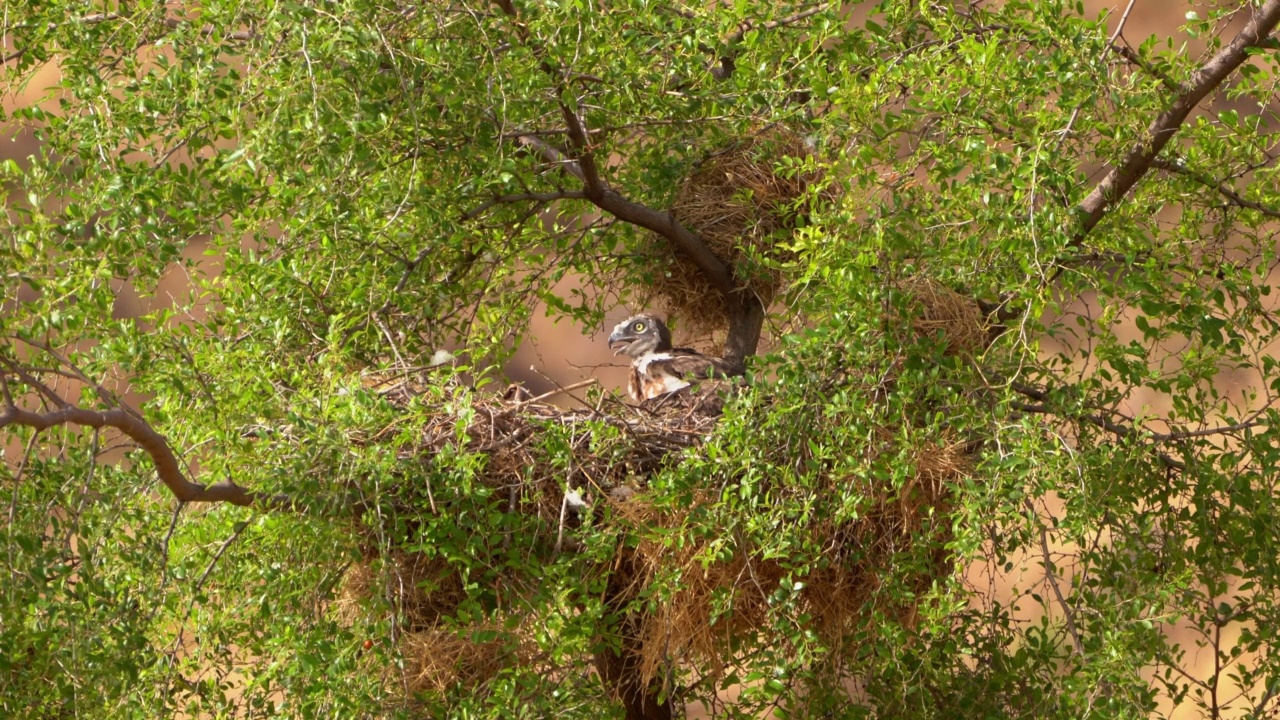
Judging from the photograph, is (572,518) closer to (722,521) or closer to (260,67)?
(722,521)

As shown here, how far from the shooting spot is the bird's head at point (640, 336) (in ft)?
11.5

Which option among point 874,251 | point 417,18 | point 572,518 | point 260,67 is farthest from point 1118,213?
point 260,67

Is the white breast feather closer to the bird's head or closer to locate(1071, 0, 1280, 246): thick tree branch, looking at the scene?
the bird's head

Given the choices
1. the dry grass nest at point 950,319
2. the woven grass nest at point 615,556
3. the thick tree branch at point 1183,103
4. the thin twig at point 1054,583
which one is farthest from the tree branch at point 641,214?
the thin twig at point 1054,583

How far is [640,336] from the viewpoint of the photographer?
3525mm

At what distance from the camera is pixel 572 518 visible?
2537 millimetres

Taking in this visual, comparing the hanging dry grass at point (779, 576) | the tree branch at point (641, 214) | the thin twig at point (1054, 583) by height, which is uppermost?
the tree branch at point (641, 214)

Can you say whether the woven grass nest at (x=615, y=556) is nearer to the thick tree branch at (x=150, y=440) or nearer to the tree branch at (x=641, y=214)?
the thick tree branch at (x=150, y=440)

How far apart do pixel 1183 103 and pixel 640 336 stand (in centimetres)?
149

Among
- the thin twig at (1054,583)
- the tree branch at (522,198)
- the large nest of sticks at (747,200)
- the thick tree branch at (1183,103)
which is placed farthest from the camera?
the large nest of sticks at (747,200)

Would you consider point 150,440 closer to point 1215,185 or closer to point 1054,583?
point 1054,583

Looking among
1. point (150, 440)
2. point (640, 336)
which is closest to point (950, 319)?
point (640, 336)

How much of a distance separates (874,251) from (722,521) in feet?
1.60

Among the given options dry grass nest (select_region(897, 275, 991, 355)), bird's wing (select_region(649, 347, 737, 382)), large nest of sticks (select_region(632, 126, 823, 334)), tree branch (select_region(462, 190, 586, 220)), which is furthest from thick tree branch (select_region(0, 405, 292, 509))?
large nest of sticks (select_region(632, 126, 823, 334))
